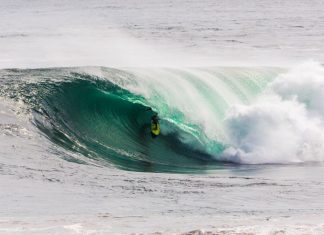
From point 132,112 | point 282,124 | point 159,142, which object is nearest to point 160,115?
point 132,112

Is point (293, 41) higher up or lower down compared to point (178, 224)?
higher up

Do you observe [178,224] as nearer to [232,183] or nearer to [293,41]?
[232,183]

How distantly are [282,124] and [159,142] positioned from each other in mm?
3880

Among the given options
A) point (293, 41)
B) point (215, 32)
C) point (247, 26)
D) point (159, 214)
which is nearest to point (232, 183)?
point (159, 214)

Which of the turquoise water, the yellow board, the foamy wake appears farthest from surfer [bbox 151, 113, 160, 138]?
the foamy wake

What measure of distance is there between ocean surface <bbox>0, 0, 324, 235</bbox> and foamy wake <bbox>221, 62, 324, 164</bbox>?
0.14 ft

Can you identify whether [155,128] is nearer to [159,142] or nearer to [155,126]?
[155,126]

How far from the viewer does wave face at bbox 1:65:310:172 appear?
20.1 metres

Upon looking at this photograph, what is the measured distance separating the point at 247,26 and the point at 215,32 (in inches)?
197

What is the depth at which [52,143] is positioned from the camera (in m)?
18.5

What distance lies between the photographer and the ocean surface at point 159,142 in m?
12.6

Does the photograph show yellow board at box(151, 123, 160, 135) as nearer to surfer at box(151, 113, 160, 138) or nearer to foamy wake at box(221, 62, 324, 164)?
surfer at box(151, 113, 160, 138)

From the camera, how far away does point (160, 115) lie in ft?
73.6

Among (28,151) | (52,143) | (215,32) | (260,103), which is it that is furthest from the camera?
(215,32)
